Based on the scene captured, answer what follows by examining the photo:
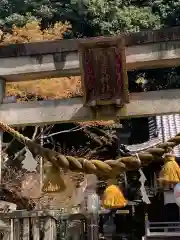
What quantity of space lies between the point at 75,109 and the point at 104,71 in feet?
1.69

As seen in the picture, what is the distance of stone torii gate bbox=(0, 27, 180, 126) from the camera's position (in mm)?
4293

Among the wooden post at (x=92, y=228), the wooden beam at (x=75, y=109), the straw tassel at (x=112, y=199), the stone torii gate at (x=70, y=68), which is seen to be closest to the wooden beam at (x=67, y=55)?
the stone torii gate at (x=70, y=68)

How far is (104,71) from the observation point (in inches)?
170

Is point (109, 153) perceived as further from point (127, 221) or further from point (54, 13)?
point (54, 13)

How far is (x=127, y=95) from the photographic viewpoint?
4219mm

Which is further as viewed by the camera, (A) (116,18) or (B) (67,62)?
(A) (116,18)

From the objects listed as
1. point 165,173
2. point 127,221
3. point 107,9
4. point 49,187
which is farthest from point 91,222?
point 107,9

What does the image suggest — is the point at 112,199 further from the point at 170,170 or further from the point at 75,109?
the point at 75,109

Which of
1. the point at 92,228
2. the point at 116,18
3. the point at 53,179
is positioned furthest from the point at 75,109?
the point at 116,18

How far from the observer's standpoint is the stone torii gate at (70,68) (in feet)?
14.1

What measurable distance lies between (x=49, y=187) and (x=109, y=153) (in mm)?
15805

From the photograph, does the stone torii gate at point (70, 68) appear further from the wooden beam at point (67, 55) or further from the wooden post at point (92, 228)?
the wooden post at point (92, 228)

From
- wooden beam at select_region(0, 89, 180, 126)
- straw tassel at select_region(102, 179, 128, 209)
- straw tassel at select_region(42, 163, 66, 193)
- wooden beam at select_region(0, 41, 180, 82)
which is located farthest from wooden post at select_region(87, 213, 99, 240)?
straw tassel at select_region(42, 163, 66, 193)

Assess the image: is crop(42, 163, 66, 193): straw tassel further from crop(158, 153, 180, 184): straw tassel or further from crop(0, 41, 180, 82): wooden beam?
crop(0, 41, 180, 82): wooden beam
